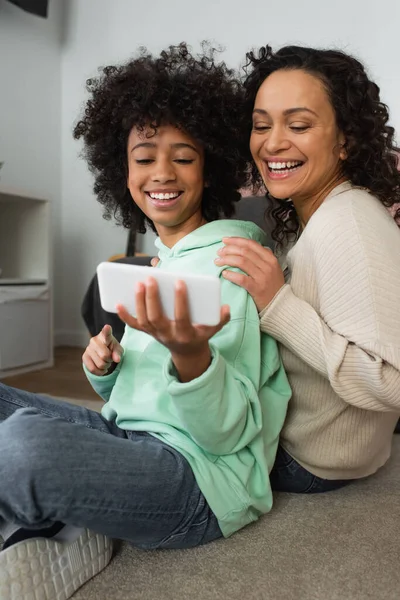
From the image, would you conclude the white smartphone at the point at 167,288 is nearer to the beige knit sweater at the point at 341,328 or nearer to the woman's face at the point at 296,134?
the beige knit sweater at the point at 341,328

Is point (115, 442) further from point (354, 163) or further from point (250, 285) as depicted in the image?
point (354, 163)

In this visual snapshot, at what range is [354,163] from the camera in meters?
1.00

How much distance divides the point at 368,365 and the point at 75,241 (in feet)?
9.67

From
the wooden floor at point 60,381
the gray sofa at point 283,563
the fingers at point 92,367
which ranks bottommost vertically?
the wooden floor at point 60,381

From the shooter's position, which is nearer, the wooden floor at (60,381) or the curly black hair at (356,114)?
the curly black hair at (356,114)

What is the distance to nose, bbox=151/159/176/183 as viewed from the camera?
0.99m

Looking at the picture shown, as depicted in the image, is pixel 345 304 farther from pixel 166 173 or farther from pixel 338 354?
pixel 166 173

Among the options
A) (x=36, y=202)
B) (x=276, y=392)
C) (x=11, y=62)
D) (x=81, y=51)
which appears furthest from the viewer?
(x=81, y=51)

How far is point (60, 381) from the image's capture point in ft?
7.95

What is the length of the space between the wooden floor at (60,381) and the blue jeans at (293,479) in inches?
44.3

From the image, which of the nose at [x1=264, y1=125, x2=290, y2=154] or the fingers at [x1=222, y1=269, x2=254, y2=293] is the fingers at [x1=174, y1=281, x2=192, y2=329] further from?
the nose at [x1=264, y1=125, x2=290, y2=154]

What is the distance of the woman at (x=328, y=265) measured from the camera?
2.61ft

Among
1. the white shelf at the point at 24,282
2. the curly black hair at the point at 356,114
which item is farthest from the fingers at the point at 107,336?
the white shelf at the point at 24,282

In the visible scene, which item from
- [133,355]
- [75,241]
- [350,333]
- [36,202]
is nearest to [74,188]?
[75,241]
